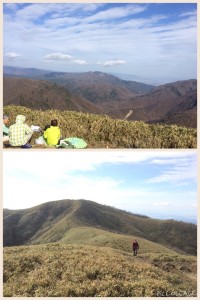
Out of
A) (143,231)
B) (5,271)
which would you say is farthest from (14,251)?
(143,231)

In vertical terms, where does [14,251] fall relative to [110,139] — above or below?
below

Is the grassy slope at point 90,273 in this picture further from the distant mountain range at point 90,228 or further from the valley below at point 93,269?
the distant mountain range at point 90,228

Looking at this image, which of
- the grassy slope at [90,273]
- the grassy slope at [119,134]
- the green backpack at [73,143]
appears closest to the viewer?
the grassy slope at [90,273]

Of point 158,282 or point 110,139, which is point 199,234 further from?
point 110,139

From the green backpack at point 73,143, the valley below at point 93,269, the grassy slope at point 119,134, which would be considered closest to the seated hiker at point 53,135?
the green backpack at point 73,143

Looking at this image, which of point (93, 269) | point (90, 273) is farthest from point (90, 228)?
point (90, 273)
